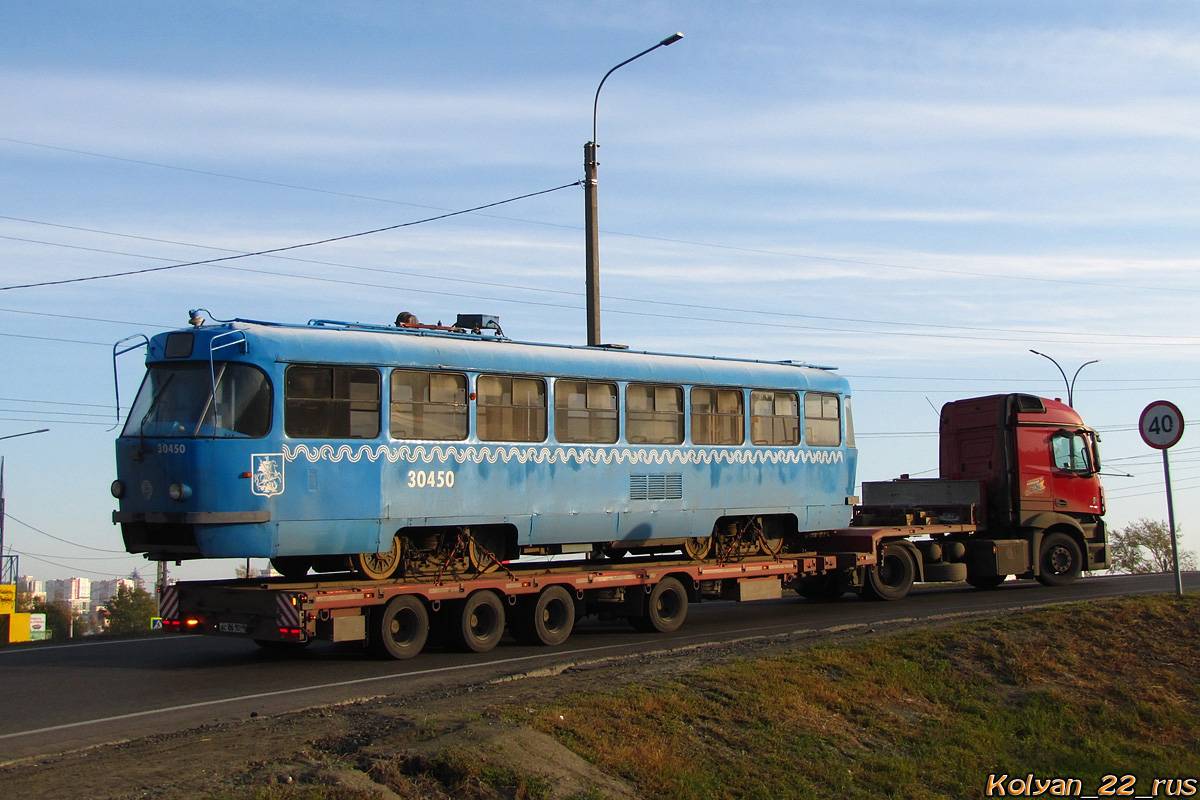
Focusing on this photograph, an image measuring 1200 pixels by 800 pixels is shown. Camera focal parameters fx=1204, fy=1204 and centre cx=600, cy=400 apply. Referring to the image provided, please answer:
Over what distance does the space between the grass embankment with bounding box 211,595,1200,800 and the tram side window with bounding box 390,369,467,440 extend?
429 centimetres

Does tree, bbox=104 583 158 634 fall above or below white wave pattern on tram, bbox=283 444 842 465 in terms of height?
below

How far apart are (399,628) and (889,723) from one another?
19.6 ft

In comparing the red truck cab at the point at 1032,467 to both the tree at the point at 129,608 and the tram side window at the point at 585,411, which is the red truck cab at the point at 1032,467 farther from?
the tree at the point at 129,608

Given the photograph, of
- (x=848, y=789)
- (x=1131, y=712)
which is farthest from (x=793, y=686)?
(x=1131, y=712)

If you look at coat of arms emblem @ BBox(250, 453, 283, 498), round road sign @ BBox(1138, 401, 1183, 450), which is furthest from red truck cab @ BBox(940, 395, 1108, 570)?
coat of arms emblem @ BBox(250, 453, 283, 498)

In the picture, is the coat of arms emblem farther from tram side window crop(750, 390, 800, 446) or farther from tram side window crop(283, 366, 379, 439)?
tram side window crop(750, 390, 800, 446)

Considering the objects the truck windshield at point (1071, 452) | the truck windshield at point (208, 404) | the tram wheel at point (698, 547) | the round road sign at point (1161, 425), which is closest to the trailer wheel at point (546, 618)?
the tram wheel at point (698, 547)

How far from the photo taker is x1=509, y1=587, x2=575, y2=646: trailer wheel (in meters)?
15.3

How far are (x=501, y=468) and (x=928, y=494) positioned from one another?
1124 centimetres

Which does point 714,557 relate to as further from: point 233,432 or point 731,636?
point 233,432

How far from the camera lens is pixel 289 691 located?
1169 cm

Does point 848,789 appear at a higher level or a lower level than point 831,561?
lower

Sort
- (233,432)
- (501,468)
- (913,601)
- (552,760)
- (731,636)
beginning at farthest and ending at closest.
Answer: (913,601), (731,636), (501,468), (233,432), (552,760)

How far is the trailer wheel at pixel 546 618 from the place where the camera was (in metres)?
15.3
